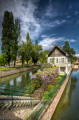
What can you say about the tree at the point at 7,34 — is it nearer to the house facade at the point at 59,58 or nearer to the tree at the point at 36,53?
the house facade at the point at 59,58

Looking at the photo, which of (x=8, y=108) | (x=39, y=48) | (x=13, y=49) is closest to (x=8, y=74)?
(x=13, y=49)

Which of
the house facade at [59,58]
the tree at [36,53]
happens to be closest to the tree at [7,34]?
the house facade at [59,58]

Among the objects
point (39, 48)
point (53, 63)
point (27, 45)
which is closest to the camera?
point (53, 63)

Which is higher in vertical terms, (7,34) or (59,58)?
(7,34)

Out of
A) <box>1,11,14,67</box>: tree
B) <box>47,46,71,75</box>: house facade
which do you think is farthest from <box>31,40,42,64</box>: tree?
<box>47,46,71,75</box>: house facade

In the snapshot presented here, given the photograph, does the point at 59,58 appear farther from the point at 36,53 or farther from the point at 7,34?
the point at 36,53

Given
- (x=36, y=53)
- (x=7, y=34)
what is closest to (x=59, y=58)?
(x=7, y=34)

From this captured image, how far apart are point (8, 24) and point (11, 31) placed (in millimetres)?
2746

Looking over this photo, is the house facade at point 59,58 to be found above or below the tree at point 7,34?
below

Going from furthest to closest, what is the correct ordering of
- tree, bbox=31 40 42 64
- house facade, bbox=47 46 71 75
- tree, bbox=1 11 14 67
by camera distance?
tree, bbox=31 40 42 64, tree, bbox=1 11 14 67, house facade, bbox=47 46 71 75

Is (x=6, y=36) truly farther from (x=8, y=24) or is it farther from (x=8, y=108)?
(x=8, y=108)

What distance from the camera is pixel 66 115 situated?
7949 millimetres

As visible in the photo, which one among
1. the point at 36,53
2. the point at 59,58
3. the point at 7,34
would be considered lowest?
the point at 59,58

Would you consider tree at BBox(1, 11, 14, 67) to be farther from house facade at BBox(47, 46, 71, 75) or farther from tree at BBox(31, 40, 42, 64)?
tree at BBox(31, 40, 42, 64)
